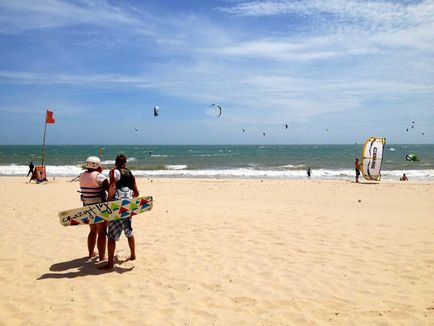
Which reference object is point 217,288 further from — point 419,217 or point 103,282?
point 419,217

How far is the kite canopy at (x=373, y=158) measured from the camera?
2075cm

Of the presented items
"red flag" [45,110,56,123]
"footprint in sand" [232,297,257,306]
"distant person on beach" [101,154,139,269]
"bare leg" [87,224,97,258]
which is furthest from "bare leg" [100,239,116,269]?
"red flag" [45,110,56,123]

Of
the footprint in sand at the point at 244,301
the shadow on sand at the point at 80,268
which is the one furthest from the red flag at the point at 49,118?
the footprint in sand at the point at 244,301

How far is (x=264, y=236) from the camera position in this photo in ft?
22.4

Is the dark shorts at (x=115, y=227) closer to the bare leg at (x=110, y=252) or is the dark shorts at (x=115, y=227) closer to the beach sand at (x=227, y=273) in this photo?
the bare leg at (x=110, y=252)

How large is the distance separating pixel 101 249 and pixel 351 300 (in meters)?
3.55

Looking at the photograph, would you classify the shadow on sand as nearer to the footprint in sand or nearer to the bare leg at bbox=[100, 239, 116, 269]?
the bare leg at bbox=[100, 239, 116, 269]

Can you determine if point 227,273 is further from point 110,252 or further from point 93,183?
point 93,183

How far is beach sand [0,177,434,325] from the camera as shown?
3.76 metres

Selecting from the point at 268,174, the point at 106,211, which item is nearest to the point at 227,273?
the point at 106,211

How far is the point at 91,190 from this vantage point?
A: 489 centimetres

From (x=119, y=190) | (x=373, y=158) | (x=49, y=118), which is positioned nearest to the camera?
(x=119, y=190)

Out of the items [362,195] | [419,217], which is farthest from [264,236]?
[362,195]

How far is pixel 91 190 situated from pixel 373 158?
19607 mm
